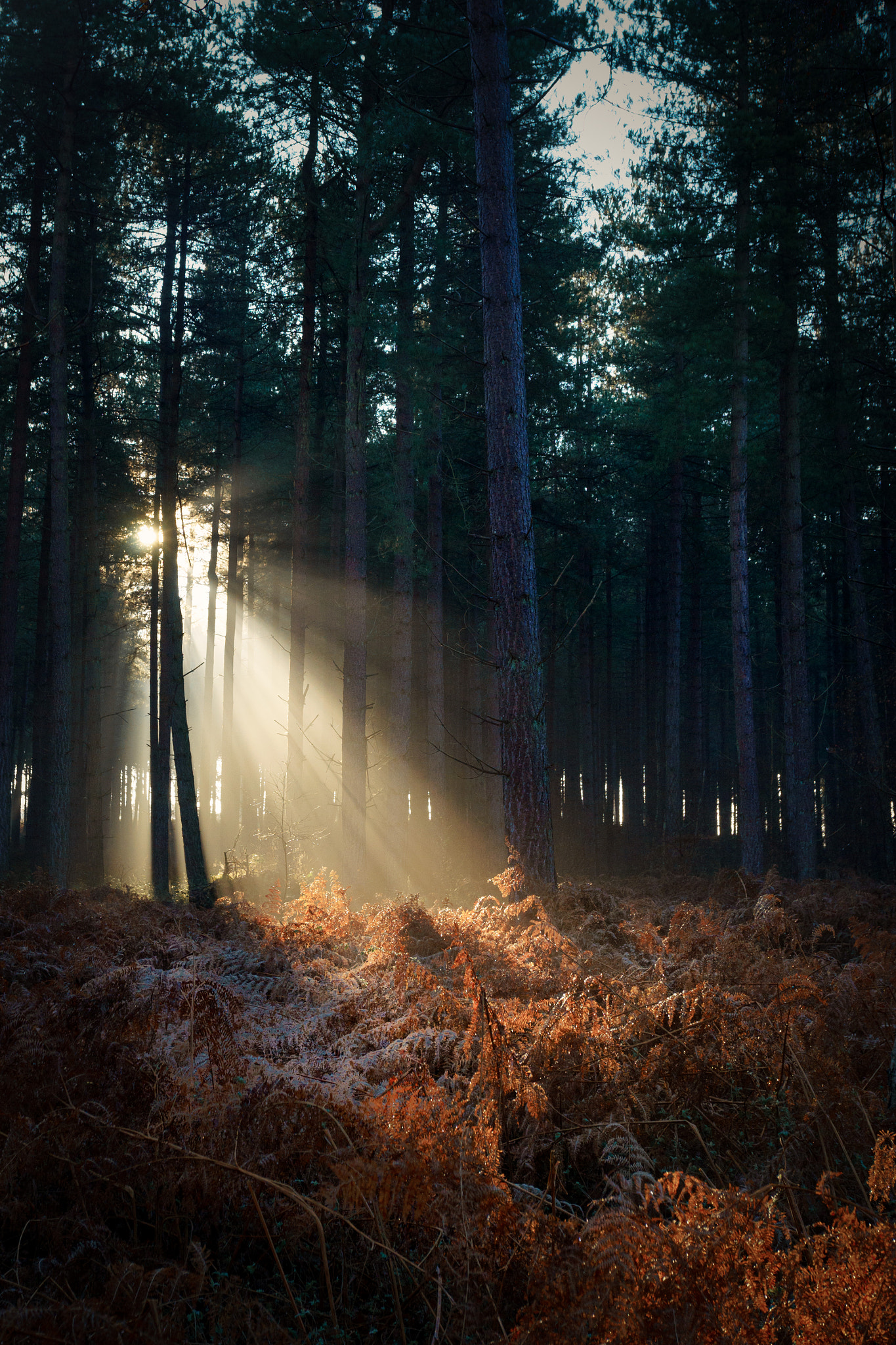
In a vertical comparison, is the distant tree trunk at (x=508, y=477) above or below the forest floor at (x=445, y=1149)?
above

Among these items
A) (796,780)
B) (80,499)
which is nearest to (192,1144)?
(796,780)

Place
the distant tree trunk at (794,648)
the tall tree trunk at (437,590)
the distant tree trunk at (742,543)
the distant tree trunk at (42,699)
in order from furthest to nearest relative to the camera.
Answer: the distant tree trunk at (42,699), the tall tree trunk at (437,590), the distant tree trunk at (794,648), the distant tree trunk at (742,543)

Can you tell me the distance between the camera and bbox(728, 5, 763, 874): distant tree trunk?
45.0ft

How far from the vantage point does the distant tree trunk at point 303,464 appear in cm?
1469

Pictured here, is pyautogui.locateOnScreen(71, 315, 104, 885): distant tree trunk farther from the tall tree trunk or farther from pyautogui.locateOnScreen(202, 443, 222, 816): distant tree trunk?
the tall tree trunk

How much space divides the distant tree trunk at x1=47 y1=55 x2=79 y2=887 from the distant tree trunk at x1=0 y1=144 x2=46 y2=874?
2032 millimetres

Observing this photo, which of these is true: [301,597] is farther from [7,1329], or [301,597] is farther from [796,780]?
[7,1329]

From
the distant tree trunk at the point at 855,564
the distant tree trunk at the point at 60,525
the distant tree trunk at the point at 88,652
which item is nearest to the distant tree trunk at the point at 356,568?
the distant tree trunk at the point at 60,525

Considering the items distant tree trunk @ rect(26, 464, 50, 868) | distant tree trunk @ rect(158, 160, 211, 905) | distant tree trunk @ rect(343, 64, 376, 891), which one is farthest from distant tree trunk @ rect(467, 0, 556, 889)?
distant tree trunk @ rect(26, 464, 50, 868)

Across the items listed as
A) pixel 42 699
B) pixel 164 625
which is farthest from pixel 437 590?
pixel 42 699

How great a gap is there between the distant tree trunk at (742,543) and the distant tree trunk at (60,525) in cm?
1173

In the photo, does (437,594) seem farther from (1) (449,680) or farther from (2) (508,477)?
(2) (508,477)

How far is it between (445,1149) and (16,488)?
15910 millimetres

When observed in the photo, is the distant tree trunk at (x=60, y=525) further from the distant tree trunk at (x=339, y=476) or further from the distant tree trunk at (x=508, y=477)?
the distant tree trunk at (x=508, y=477)
